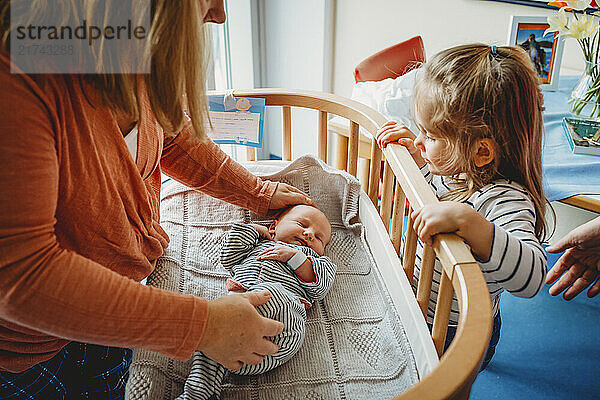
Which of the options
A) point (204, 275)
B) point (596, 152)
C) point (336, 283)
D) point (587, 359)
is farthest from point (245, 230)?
point (587, 359)

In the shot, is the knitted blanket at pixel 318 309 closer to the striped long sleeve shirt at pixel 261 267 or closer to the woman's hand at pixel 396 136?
the striped long sleeve shirt at pixel 261 267

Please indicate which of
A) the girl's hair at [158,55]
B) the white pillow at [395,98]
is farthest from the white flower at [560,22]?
the girl's hair at [158,55]

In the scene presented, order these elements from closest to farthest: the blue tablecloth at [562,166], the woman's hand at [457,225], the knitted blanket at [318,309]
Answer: the woman's hand at [457,225] → the knitted blanket at [318,309] → the blue tablecloth at [562,166]

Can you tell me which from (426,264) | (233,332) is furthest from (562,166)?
(233,332)

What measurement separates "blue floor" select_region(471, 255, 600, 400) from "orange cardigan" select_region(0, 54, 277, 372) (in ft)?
3.99

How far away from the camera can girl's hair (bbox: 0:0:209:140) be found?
1.90 ft

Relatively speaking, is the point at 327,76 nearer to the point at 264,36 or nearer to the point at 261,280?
the point at 264,36

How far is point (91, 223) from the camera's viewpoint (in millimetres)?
782

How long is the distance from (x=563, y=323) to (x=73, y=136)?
1.76 m

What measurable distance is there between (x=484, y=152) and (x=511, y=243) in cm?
25

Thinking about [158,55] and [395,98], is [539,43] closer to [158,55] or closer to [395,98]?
[395,98]

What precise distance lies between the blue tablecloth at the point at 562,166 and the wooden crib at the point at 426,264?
36cm

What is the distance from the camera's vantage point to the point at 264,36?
2.71 meters

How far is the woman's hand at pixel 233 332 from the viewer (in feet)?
2.38
